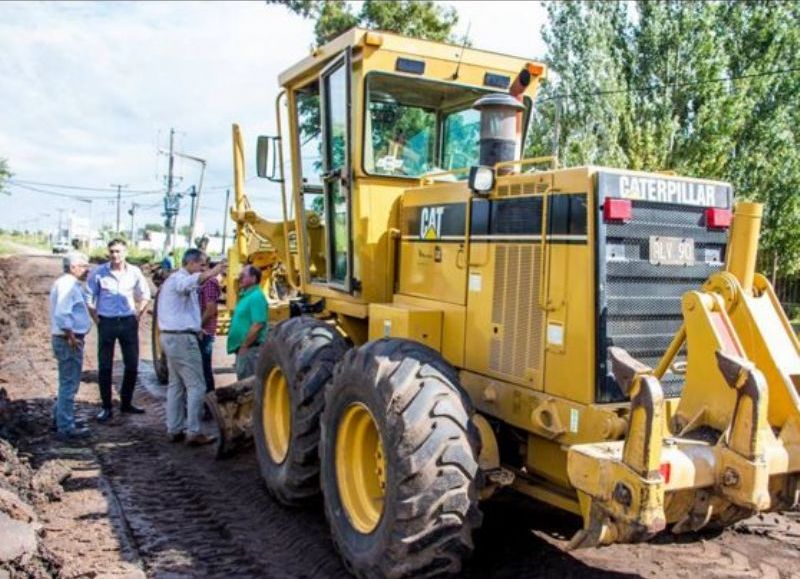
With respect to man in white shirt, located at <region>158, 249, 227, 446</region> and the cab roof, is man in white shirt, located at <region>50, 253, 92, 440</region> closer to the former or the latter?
man in white shirt, located at <region>158, 249, 227, 446</region>

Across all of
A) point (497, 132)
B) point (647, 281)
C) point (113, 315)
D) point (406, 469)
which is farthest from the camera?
point (113, 315)

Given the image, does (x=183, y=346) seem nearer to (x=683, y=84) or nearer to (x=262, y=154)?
(x=262, y=154)

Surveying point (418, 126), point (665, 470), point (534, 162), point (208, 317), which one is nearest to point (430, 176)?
point (418, 126)

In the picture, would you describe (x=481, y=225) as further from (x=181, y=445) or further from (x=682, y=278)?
(x=181, y=445)

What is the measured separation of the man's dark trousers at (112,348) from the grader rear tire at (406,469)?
4.69m

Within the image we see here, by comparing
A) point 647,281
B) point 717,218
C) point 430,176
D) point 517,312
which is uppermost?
point 430,176

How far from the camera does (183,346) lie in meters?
7.52

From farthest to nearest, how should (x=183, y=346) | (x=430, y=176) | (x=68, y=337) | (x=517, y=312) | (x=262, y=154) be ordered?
(x=68, y=337)
(x=183, y=346)
(x=262, y=154)
(x=430, y=176)
(x=517, y=312)

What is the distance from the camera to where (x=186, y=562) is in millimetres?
4781

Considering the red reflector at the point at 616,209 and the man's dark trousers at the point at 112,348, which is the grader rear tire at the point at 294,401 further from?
the man's dark trousers at the point at 112,348

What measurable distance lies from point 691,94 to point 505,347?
16.3 metres

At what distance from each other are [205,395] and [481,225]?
12.0 ft

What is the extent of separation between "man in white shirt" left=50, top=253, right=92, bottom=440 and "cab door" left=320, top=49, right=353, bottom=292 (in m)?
2.83

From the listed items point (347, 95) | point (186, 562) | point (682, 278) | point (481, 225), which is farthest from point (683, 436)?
point (347, 95)
